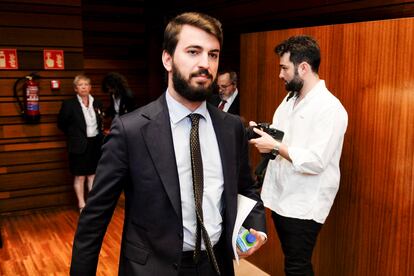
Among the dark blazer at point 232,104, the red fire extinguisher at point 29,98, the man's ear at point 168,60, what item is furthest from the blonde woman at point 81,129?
the man's ear at point 168,60

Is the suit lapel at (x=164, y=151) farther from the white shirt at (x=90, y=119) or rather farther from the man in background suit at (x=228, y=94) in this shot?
the white shirt at (x=90, y=119)

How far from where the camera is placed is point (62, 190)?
539cm

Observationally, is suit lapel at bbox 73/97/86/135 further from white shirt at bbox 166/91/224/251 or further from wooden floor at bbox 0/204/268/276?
white shirt at bbox 166/91/224/251

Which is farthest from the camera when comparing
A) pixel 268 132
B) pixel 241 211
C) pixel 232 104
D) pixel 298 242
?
pixel 232 104

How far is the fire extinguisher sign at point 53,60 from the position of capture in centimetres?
506

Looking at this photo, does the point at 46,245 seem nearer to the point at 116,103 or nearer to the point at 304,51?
the point at 116,103

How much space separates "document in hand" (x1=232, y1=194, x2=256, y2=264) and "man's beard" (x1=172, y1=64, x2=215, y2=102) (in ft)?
1.58

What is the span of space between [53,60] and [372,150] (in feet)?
13.0

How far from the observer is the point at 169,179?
1477mm

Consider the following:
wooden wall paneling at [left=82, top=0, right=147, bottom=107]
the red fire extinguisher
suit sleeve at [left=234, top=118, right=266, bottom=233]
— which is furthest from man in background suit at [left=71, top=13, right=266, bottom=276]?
wooden wall paneling at [left=82, top=0, right=147, bottom=107]

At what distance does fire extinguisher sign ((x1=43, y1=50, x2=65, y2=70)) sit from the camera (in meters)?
5.06

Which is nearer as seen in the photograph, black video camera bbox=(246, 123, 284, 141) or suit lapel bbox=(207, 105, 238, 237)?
suit lapel bbox=(207, 105, 238, 237)

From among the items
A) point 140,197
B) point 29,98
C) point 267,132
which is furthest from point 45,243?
point 140,197

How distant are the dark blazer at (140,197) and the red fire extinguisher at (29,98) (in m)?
3.78
